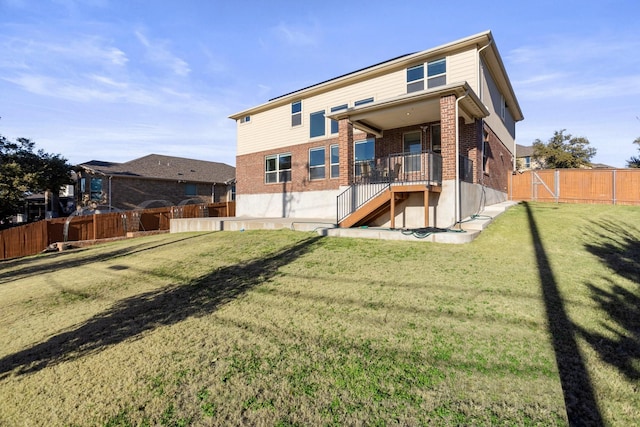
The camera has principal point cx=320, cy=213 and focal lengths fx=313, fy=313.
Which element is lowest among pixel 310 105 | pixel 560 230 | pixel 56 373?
pixel 56 373

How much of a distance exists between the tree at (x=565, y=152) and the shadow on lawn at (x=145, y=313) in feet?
116

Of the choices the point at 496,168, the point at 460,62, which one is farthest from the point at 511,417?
the point at 496,168

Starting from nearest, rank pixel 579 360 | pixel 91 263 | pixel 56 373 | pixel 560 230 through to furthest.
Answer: pixel 579 360, pixel 56 373, pixel 560 230, pixel 91 263

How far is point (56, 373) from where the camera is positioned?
11.3 feet

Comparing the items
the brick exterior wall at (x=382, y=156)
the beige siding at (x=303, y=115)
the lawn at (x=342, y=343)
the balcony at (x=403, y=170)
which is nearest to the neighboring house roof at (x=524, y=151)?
the brick exterior wall at (x=382, y=156)

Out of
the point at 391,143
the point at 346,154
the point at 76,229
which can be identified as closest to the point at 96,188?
the point at 76,229

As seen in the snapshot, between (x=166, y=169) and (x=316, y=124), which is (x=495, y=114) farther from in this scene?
(x=166, y=169)

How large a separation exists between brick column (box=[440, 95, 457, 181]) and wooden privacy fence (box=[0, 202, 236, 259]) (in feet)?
57.3

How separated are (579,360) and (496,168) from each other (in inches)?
558

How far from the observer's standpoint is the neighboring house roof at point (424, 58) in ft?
37.4

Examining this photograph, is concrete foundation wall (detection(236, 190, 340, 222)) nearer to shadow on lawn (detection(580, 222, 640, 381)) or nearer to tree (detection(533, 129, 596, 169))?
shadow on lawn (detection(580, 222, 640, 381))

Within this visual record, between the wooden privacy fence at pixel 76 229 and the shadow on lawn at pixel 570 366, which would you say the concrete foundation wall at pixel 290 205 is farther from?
the shadow on lawn at pixel 570 366


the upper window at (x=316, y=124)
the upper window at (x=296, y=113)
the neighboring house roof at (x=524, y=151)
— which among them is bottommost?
the upper window at (x=316, y=124)

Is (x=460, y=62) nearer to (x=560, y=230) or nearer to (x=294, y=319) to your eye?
(x=560, y=230)
